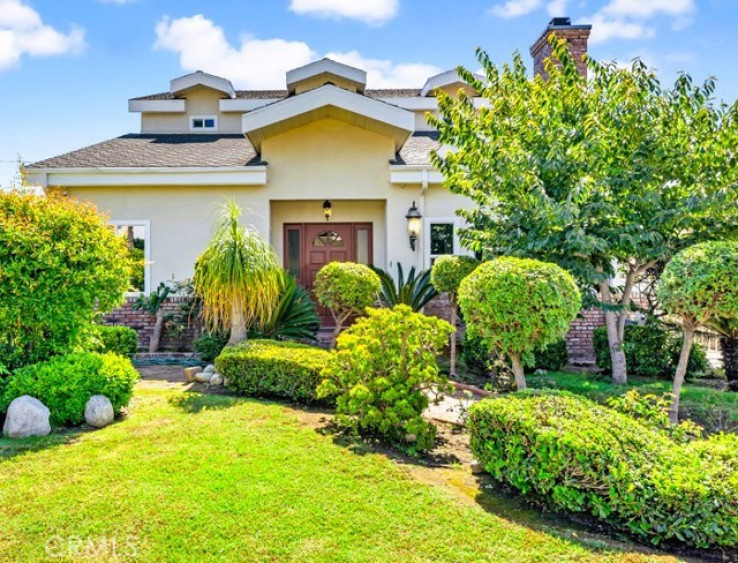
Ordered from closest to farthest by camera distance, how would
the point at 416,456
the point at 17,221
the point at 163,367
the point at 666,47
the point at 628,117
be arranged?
the point at 416,456 → the point at 17,221 → the point at 628,117 → the point at 163,367 → the point at 666,47

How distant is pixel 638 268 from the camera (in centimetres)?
770

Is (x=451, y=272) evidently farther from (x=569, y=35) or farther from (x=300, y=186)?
(x=569, y=35)

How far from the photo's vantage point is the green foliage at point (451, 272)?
26.3 ft

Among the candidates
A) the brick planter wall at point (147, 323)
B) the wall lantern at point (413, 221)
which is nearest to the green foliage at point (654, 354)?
the wall lantern at point (413, 221)

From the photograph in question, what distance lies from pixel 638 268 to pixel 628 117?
2482mm

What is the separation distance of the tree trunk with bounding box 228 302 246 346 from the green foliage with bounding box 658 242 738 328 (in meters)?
6.06

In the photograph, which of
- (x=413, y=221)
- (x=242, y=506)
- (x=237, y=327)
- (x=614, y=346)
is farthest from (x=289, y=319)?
(x=614, y=346)

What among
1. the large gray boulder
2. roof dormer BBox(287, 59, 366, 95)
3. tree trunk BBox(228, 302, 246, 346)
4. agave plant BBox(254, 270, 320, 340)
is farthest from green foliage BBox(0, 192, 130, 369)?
roof dormer BBox(287, 59, 366, 95)

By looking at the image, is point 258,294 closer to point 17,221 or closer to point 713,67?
point 17,221

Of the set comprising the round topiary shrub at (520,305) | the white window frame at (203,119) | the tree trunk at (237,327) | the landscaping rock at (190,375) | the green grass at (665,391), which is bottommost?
the green grass at (665,391)

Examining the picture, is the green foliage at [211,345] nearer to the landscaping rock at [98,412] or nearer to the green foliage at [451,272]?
the landscaping rock at [98,412]

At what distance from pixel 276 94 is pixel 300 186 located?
7.15m

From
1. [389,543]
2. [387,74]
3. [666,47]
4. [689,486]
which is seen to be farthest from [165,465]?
[387,74]

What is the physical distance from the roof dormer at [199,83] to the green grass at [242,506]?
13.2 m
